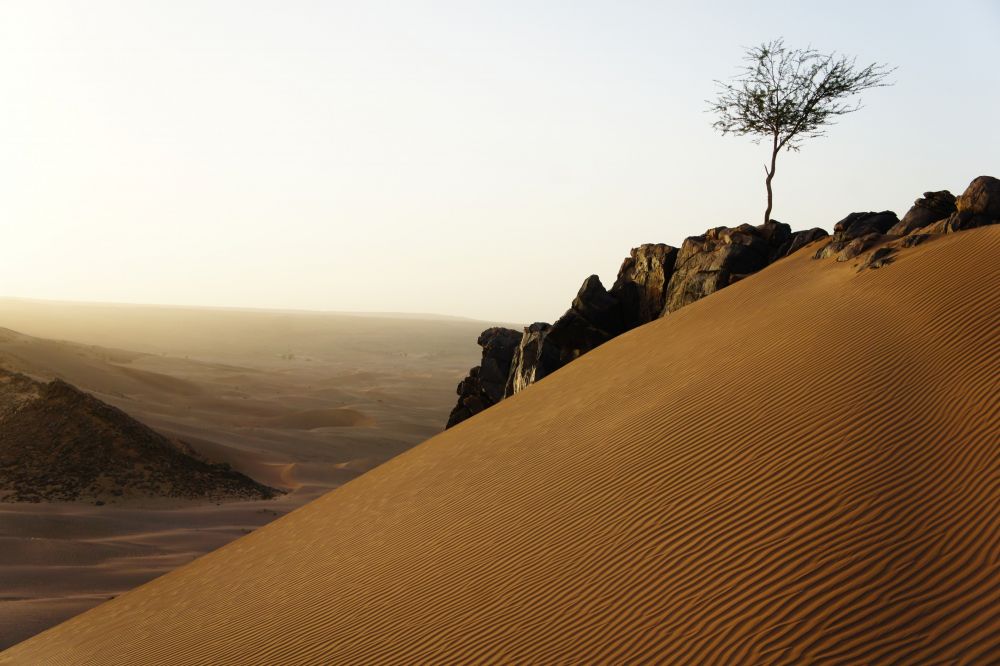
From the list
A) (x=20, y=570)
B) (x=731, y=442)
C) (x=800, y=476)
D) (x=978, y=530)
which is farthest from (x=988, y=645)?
(x=20, y=570)

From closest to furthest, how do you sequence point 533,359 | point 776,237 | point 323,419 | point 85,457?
point 776,237, point 533,359, point 85,457, point 323,419

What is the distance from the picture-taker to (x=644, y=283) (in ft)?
62.3

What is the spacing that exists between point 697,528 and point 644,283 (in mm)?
12630

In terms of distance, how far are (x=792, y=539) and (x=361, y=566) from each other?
4.84 metres

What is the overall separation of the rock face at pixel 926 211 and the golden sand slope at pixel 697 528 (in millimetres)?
2656

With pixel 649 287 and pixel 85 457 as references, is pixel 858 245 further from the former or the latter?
pixel 85 457

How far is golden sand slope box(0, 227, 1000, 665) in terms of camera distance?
5.61 metres

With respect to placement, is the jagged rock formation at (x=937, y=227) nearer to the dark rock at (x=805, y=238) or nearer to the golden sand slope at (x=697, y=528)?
the golden sand slope at (x=697, y=528)

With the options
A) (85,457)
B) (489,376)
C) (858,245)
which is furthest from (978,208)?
(85,457)

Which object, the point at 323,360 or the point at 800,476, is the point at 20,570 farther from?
the point at 323,360

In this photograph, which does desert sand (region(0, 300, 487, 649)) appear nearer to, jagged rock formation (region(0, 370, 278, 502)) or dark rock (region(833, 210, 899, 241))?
jagged rock formation (region(0, 370, 278, 502))

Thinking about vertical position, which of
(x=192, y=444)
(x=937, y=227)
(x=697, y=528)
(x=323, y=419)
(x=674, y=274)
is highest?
(x=937, y=227)

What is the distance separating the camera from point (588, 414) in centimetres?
1105

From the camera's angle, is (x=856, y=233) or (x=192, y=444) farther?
(x=192, y=444)
